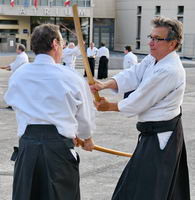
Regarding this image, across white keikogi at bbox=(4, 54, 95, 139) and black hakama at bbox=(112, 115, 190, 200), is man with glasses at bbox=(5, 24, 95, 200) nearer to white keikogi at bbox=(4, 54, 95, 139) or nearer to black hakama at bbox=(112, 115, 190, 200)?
white keikogi at bbox=(4, 54, 95, 139)

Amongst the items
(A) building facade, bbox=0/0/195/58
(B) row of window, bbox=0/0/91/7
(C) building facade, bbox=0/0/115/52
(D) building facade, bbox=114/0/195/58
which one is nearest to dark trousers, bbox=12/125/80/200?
(D) building facade, bbox=114/0/195/58

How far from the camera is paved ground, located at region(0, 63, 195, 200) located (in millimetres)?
5270

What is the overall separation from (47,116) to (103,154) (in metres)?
3.58

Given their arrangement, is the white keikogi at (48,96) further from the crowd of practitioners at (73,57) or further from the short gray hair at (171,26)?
the crowd of practitioners at (73,57)

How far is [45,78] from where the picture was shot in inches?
129

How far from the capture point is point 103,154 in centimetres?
673

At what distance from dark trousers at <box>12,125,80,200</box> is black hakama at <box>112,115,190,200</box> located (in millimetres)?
577

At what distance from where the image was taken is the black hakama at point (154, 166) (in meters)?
3.68

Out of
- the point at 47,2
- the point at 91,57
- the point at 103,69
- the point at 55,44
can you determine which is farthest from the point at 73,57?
the point at 47,2

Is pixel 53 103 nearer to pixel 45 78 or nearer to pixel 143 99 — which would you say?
pixel 45 78

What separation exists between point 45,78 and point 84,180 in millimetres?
2533

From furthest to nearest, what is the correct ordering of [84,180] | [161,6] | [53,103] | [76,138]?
[161,6] < [84,180] < [76,138] < [53,103]

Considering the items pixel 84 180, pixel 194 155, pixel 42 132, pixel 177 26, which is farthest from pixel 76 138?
pixel 194 155

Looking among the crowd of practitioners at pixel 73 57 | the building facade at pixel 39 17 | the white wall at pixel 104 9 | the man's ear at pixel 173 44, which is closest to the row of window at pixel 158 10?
the white wall at pixel 104 9
